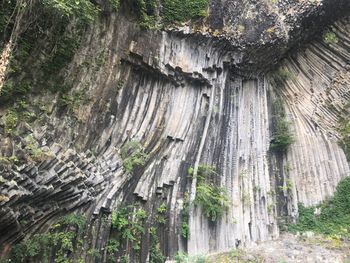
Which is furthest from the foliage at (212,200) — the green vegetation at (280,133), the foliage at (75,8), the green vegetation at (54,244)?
the foliage at (75,8)

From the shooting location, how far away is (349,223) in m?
12.1

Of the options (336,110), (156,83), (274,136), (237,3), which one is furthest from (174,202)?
(336,110)

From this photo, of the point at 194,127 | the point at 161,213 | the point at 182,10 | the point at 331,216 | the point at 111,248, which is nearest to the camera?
the point at 111,248

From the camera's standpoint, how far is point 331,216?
12438 millimetres

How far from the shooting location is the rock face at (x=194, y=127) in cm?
769

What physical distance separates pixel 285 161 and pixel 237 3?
16.8ft

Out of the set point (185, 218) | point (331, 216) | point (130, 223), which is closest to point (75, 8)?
point (130, 223)

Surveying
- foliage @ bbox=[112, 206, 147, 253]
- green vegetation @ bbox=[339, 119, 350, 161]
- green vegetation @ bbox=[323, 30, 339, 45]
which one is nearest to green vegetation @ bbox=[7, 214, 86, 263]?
foliage @ bbox=[112, 206, 147, 253]

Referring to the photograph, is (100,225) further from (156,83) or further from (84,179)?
(156,83)

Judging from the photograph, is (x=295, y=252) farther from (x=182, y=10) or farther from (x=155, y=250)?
(x=182, y=10)

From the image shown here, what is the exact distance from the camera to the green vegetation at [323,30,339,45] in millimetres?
14406

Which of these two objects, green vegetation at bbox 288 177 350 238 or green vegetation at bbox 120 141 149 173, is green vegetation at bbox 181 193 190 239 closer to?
green vegetation at bbox 120 141 149 173

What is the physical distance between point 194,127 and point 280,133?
11.9 ft

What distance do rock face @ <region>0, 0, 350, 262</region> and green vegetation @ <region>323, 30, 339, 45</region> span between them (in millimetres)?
120
